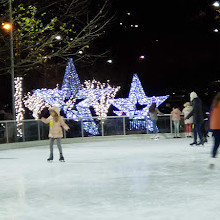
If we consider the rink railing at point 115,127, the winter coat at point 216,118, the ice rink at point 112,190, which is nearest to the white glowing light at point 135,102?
the rink railing at point 115,127

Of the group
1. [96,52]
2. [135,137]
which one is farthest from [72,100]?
[96,52]

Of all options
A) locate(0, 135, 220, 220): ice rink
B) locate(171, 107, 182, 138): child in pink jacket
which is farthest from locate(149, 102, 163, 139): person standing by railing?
locate(0, 135, 220, 220): ice rink

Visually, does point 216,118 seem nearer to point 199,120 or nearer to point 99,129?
point 199,120

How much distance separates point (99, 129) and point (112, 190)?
14.4 meters

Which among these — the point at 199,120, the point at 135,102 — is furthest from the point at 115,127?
the point at 135,102

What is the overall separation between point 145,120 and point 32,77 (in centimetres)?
1709

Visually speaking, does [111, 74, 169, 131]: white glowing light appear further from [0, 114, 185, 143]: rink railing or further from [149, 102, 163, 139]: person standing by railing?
[149, 102, 163, 139]: person standing by railing

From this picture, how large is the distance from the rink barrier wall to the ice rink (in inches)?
255

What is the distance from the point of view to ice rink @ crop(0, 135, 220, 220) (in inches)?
227

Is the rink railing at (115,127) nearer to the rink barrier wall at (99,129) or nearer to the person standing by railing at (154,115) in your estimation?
the rink barrier wall at (99,129)

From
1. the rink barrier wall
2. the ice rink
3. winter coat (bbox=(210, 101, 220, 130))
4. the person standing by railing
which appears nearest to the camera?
the ice rink

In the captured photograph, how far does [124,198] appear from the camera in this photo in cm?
676

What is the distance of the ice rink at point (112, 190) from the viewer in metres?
5.75

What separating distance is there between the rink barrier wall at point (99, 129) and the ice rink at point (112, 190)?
6481 mm
